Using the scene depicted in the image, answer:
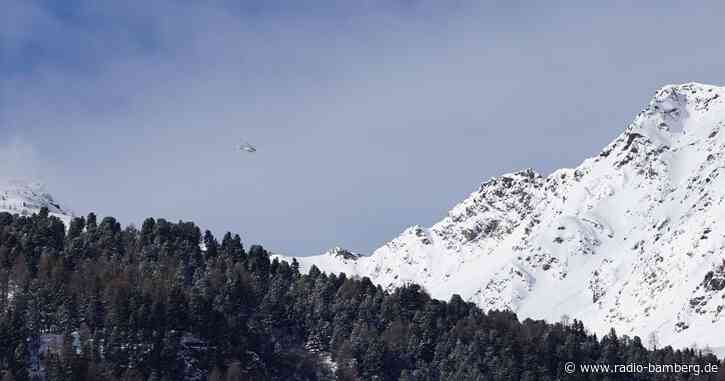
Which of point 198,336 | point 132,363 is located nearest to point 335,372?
point 198,336

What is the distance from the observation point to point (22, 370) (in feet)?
559

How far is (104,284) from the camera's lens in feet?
647

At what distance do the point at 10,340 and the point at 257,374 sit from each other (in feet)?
123

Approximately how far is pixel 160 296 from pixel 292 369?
23879 mm

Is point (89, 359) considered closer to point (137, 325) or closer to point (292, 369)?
point (137, 325)

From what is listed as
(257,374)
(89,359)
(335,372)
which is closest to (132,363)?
(89,359)

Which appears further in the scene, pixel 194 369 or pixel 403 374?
pixel 403 374

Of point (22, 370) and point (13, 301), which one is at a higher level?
point (13, 301)

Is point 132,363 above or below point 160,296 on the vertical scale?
below

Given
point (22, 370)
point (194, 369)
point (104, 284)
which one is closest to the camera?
point (22, 370)

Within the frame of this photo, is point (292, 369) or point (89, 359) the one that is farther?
point (292, 369)

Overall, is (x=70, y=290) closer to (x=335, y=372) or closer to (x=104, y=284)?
(x=104, y=284)

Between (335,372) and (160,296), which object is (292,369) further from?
(160,296)

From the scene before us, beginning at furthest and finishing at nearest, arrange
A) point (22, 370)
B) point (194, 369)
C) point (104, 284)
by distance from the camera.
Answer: point (104, 284) → point (194, 369) → point (22, 370)
